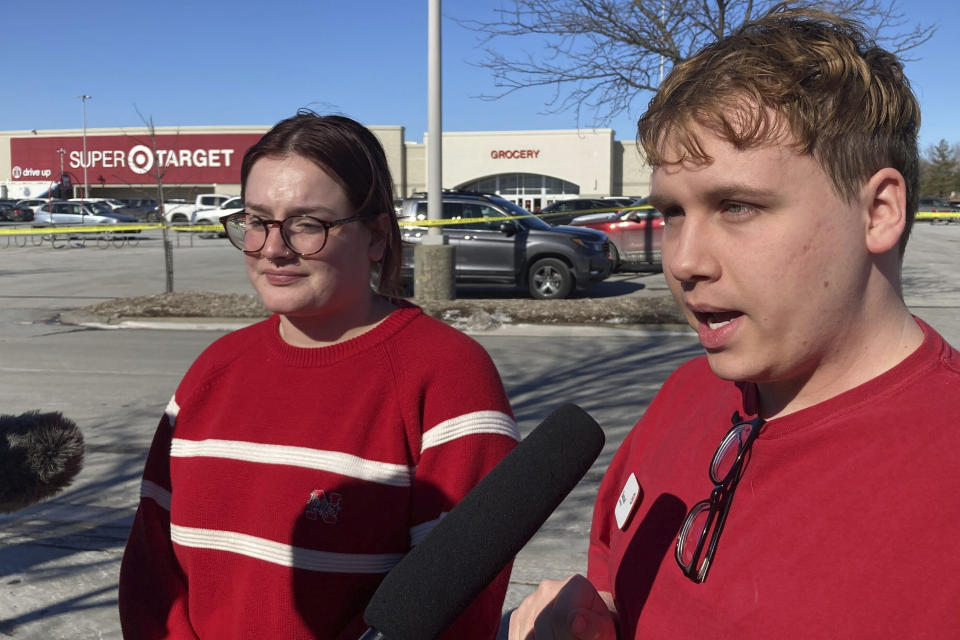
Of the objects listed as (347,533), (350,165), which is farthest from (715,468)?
(350,165)

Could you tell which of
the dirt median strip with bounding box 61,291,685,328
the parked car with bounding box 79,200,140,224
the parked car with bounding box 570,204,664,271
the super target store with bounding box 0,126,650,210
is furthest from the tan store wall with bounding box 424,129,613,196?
the dirt median strip with bounding box 61,291,685,328

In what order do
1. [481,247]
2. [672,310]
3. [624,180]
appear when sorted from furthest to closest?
[624,180], [481,247], [672,310]

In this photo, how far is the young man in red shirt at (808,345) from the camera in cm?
103

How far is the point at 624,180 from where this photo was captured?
2384 inches

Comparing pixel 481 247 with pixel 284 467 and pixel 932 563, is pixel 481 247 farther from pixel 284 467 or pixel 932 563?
pixel 932 563

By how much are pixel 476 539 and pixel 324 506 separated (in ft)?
3.04

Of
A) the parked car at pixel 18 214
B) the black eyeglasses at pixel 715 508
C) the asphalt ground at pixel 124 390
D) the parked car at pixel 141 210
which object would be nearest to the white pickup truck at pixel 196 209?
the parked car at pixel 141 210

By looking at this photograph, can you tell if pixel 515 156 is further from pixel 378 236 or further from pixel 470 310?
pixel 378 236

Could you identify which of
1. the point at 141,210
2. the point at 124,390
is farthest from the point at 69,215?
the point at 124,390

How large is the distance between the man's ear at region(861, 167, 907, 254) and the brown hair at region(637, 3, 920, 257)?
0.02 meters

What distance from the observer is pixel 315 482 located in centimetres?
194

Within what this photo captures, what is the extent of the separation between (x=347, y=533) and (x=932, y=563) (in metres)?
1.24

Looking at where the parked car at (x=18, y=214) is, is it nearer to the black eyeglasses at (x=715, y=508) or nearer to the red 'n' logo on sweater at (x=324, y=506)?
the red 'n' logo on sweater at (x=324, y=506)

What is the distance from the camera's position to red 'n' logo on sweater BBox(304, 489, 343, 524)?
1.92m
